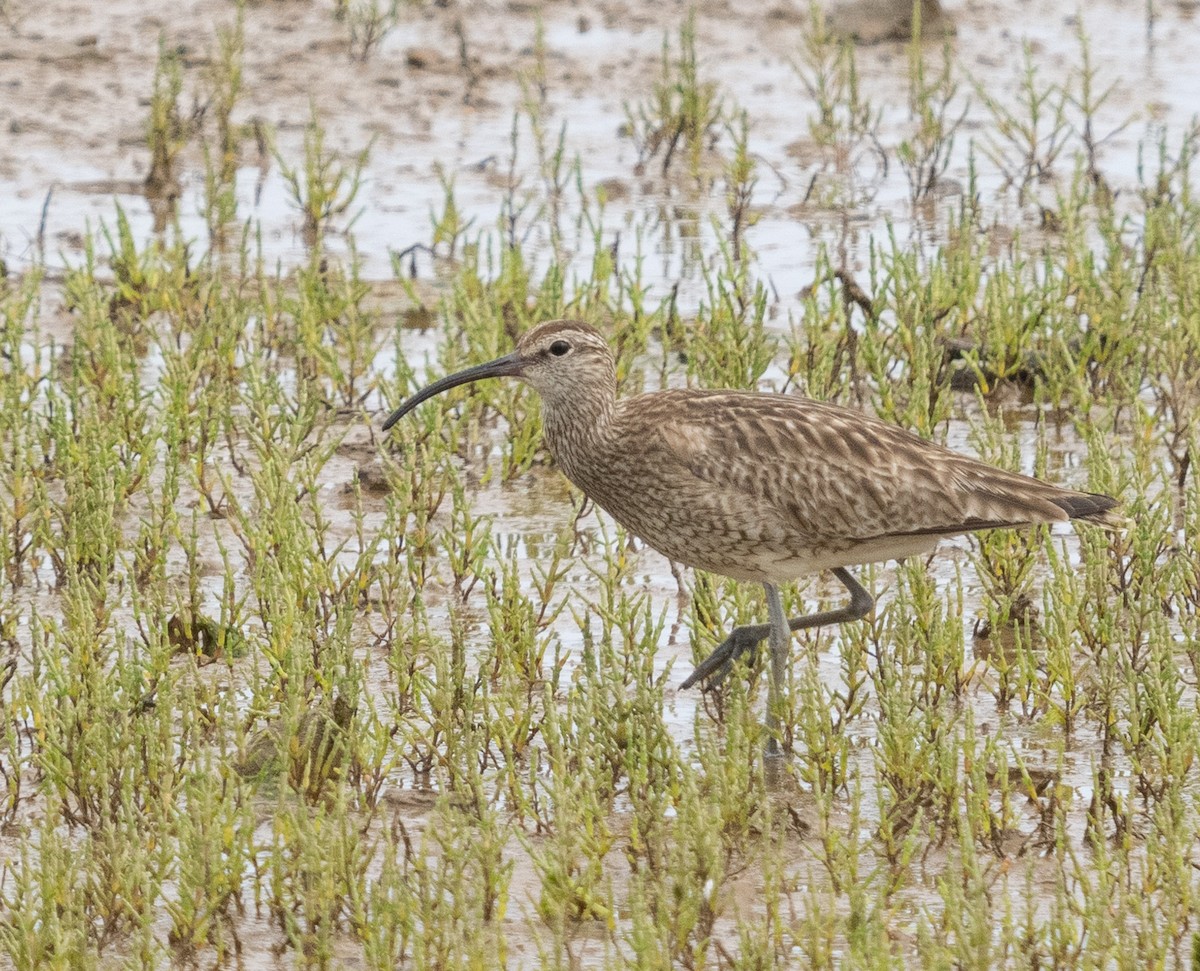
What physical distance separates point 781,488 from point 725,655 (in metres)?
0.55

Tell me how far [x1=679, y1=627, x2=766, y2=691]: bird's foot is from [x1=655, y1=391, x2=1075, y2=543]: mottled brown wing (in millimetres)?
361

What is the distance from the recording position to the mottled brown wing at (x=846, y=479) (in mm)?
6453

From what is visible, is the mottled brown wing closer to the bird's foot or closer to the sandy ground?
the bird's foot

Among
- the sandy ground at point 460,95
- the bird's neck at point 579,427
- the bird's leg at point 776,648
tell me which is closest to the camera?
the bird's leg at point 776,648

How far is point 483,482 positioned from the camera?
8.28m

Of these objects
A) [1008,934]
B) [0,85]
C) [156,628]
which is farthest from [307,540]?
[0,85]

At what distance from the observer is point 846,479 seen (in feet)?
21.3

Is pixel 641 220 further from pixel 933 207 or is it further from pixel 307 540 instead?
pixel 307 540

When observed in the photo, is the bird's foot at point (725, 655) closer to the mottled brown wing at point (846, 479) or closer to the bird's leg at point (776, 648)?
the bird's leg at point (776, 648)

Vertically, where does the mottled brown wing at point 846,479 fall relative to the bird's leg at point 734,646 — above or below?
above

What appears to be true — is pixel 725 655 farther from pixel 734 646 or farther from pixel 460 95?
pixel 460 95

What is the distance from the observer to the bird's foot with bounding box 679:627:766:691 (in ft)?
21.4

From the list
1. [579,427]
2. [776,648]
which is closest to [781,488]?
[776,648]

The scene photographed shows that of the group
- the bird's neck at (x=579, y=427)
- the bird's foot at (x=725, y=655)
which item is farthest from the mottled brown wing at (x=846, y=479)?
the bird's foot at (x=725, y=655)
